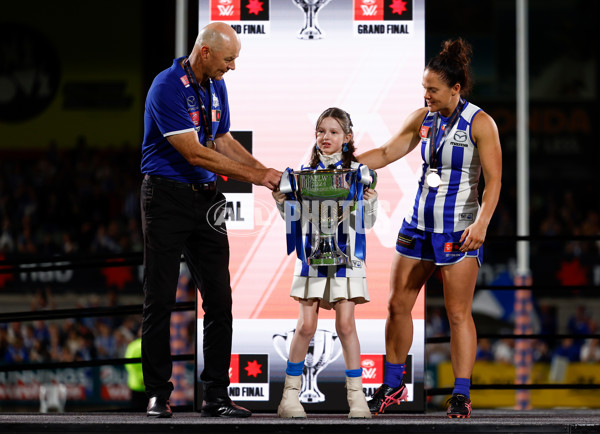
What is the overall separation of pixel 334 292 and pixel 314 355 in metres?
0.79

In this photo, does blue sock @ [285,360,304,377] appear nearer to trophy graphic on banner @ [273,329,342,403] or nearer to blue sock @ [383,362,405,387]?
blue sock @ [383,362,405,387]

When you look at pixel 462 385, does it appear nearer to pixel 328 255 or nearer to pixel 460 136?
pixel 328 255

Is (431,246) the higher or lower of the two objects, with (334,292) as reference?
higher

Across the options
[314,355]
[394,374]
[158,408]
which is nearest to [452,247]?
[394,374]

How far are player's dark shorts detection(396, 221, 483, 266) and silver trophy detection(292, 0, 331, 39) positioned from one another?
119 cm

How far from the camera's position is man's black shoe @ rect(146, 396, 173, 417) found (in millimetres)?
3842

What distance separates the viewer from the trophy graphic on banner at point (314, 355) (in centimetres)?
452

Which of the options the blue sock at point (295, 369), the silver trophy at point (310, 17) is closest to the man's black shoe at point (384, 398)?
the blue sock at point (295, 369)

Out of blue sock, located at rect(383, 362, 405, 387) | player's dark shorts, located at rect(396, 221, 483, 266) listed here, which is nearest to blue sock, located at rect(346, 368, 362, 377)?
blue sock, located at rect(383, 362, 405, 387)

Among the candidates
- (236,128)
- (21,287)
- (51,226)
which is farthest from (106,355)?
(236,128)

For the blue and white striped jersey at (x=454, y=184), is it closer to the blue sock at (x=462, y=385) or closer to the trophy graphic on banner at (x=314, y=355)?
the blue sock at (x=462, y=385)

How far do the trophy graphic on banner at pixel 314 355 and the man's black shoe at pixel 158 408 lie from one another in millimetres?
842

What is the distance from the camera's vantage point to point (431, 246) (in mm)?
3982

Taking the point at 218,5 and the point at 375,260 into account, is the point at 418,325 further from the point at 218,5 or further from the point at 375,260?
the point at 218,5
